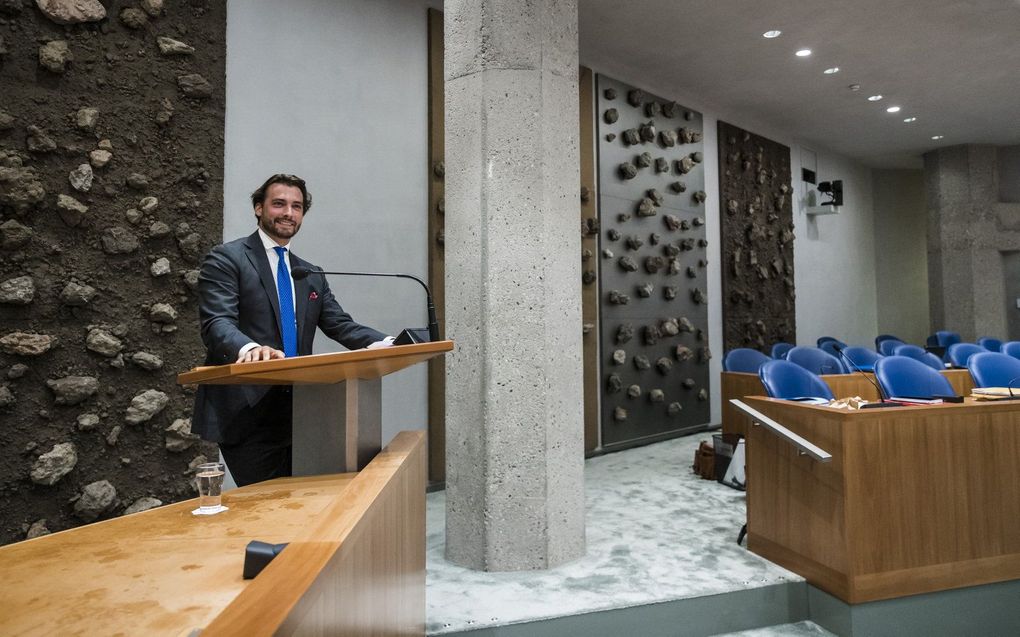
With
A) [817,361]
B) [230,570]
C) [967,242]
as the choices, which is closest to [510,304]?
[230,570]

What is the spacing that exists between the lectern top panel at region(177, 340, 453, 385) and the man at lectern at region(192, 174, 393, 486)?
37cm

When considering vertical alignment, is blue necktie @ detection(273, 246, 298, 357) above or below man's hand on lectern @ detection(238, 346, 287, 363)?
above

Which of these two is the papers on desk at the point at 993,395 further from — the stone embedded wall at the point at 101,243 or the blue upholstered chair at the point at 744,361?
the stone embedded wall at the point at 101,243

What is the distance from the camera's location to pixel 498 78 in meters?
2.85

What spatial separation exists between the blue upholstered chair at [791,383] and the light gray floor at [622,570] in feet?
2.49

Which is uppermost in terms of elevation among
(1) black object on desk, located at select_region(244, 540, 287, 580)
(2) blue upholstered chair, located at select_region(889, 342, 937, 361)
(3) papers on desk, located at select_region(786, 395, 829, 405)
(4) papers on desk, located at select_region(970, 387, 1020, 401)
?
(2) blue upholstered chair, located at select_region(889, 342, 937, 361)

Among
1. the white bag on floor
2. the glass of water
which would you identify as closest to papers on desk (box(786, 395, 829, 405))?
the white bag on floor

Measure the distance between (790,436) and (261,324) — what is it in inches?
79.1

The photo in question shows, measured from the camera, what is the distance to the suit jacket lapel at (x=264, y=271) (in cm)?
204

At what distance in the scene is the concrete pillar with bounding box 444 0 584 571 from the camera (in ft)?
9.23

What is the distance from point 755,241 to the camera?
757 centimetres

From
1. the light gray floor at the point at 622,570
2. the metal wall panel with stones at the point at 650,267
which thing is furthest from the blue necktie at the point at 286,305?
the metal wall panel with stones at the point at 650,267

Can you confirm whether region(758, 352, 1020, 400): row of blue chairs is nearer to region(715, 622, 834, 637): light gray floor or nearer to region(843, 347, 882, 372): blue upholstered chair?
region(715, 622, 834, 637): light gray floor

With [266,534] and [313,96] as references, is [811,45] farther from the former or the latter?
[266,534]
